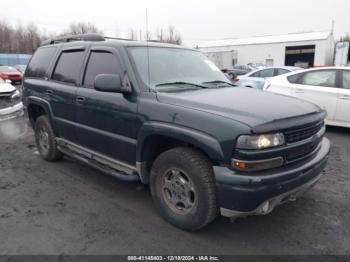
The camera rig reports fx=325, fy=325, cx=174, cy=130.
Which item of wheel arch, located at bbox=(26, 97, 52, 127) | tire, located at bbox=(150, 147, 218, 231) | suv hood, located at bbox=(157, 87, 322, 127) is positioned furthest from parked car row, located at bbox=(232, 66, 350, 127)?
tire, located at bbox=(150, 147, 218, 231)

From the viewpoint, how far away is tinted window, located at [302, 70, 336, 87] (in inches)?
291

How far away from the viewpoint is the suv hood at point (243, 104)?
9.24 feet

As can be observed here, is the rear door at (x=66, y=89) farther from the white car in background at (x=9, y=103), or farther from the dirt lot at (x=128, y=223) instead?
the white car in background at (x=9, y=103)

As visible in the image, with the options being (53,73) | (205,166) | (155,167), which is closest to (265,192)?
(205,166)

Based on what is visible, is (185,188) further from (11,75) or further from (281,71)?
(11,75)

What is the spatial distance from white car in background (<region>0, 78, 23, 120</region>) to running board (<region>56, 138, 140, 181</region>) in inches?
246

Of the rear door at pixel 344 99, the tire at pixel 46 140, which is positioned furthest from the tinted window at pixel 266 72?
the tire at pixel 46 140

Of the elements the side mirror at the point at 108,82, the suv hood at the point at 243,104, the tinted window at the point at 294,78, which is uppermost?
the side mirror at the point at 108,82

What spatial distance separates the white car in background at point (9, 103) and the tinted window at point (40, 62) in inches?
193

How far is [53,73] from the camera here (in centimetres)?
491

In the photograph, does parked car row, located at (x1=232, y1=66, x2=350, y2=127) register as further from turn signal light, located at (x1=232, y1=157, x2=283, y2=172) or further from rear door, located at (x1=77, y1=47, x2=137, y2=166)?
turn signal light, located at (x1=232, y1=157, x2=283, y2=172)

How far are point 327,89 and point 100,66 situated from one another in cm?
543

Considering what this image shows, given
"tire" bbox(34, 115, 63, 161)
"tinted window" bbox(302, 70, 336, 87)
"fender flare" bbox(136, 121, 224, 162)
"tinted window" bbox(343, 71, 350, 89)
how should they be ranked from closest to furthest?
"fender flare" bbox(136, 121, 224, 162)
"tire" bbox(34, 115, 63, 161)
"tinted window" bbox(343, 71, 350, 89)
"tinted window" bbox(302, 70, 336, 87)

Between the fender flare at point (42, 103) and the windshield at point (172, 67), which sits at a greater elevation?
the windshield at point (172, 67)
